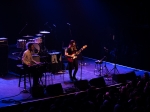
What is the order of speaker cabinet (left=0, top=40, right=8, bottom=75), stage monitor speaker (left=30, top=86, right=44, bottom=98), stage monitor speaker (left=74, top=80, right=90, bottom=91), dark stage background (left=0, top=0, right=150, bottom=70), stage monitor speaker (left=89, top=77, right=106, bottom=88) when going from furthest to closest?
dark stage background (left=0, top=0, right=150, bottom=70)
speaker cabinet (left=0, top=40, right=8, bottom=75)
stage monitor speaker (left=89, top=77, right=106, bottom=88)
stage monitor speaker (left=74, top=80, right=90, bottom=91)
stage monitor speaker (left=30, top=86, right=44, bottom=98)

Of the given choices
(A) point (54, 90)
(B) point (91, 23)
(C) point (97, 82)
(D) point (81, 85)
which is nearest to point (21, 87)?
(A) point (54, 90)

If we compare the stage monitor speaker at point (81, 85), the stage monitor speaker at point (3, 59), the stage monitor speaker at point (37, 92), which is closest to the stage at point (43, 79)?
the stage monitor speaker at point (37, 92)

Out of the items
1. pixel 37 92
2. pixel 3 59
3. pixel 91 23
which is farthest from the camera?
pixel 91 23

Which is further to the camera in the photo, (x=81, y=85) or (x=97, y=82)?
(x=97, y=82)

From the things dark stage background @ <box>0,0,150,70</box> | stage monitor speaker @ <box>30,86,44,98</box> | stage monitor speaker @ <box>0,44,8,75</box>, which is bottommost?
stage monitor speaker @ <box>30,86,44,98</box>

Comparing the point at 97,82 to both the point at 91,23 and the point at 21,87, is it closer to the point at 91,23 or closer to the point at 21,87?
the point at 21,87

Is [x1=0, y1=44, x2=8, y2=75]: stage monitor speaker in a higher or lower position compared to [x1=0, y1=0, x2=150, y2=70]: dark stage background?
lower

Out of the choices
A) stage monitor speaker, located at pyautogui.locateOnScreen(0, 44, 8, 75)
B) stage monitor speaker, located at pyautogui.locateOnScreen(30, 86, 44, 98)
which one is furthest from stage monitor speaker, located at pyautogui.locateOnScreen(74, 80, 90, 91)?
stage monitor speaker, located at pyautogui.locateOnScreen(0, 44, 8, 75)

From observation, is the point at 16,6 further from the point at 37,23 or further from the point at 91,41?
the point at 91,41

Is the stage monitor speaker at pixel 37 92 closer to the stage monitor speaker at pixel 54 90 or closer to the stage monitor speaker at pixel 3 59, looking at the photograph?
the stage monitor speaker at pixel 54 90

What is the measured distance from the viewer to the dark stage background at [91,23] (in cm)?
1841

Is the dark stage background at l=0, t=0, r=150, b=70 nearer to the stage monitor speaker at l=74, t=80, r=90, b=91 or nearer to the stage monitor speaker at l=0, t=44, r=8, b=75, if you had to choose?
the stage monitor speaker at l=0, t=44, r=8, b=75

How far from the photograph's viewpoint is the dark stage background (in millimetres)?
18406

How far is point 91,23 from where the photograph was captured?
21078 mm
